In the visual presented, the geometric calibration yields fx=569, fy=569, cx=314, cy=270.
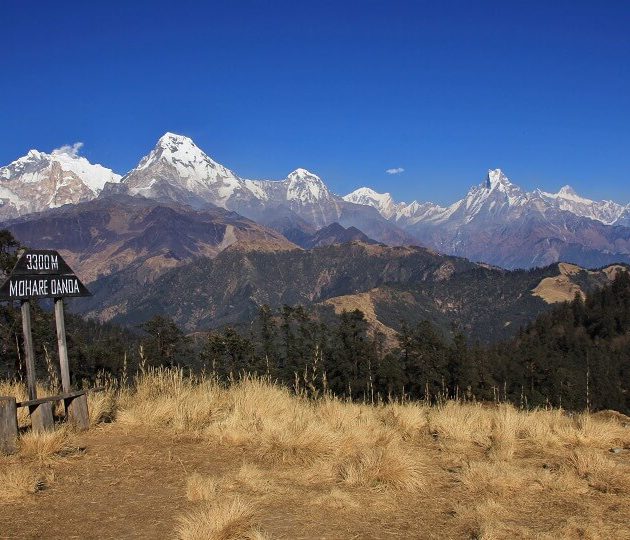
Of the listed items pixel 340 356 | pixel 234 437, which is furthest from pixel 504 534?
pixel 340 356

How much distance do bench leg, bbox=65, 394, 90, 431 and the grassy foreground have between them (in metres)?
0.27

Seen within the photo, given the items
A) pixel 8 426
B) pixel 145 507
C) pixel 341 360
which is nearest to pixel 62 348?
pixel 8 426

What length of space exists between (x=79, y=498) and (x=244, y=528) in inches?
108

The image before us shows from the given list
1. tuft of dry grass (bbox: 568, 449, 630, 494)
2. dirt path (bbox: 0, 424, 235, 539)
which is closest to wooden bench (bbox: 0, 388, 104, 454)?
dirt path (bbox: 0, 424, 235, 539)

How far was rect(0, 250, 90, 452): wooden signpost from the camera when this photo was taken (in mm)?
10055

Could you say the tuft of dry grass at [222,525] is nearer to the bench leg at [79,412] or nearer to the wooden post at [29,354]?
the wooden post at [29,354]

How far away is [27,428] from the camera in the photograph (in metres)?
10.8

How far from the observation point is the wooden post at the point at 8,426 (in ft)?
30.1

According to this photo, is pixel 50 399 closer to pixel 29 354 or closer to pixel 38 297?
pixel 29 354

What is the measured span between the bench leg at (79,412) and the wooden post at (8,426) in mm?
1578

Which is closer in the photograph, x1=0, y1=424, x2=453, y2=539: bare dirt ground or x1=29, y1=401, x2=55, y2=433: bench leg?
x1=0, y1=424, x2=453, y2=539: bare dirt ground

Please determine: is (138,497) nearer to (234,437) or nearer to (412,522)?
(234,437)

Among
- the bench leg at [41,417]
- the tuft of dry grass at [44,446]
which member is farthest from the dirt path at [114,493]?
the bench leg at [41,417]

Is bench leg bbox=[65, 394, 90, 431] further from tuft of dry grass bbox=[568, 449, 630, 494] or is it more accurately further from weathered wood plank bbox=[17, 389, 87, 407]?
tuft of dry grass bbox=[568, 449, 630, 494]
